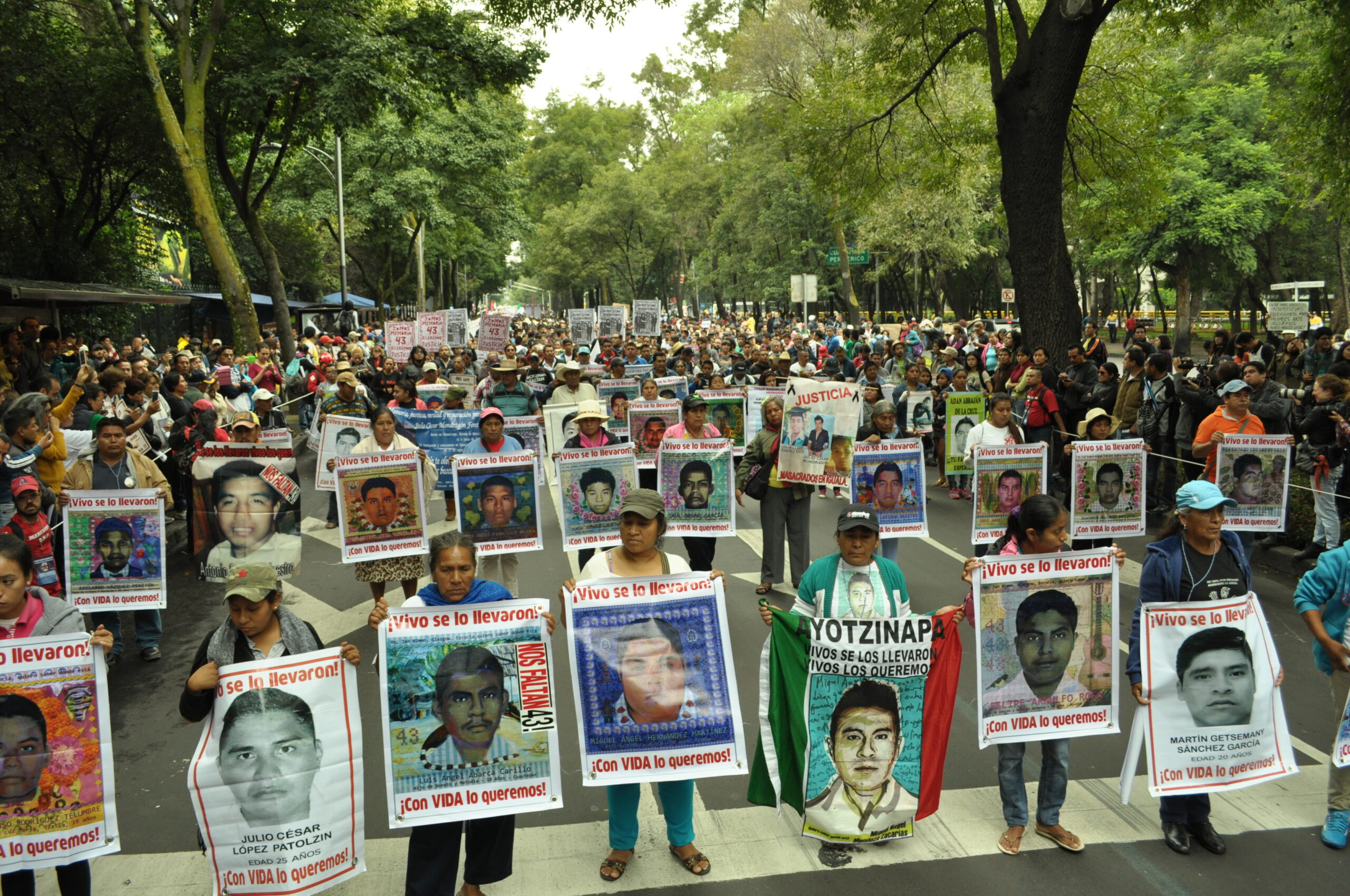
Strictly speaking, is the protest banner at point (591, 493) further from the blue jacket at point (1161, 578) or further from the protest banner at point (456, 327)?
the protest banner at point (456, 327)

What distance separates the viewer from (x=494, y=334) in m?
22.3

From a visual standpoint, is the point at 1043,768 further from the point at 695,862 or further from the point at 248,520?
the point at 248,520

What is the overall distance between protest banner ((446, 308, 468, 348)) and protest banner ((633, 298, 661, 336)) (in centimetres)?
514

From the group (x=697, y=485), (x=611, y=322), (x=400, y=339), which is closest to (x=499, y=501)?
(x=697, y=485)

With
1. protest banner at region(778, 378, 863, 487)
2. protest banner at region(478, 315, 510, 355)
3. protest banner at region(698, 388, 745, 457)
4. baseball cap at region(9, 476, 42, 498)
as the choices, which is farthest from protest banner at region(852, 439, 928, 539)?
protest banner at region(478, 315, 510, 355)

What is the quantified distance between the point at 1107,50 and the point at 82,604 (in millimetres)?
20932

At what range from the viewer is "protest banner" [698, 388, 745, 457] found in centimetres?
1178

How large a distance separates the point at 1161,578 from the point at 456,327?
21.4 m

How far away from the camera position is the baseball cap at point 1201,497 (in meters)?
4.80

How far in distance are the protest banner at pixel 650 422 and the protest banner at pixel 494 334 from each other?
11440mm

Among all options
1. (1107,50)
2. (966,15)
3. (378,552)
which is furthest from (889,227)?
(378,552)

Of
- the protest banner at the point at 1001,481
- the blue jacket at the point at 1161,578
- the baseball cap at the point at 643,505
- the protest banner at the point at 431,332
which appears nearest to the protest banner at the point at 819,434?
the protest banner at the point at 1001,481

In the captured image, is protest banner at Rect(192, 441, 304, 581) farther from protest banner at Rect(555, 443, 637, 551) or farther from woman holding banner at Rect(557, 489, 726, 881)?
woman holding banner at Rect(557, 489, 726, 881)

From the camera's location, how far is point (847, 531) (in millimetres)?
4805
